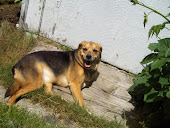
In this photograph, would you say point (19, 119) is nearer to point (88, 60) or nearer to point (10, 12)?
point (88, 60)

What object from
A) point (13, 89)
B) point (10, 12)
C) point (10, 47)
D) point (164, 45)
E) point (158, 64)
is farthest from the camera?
point (10, 12)

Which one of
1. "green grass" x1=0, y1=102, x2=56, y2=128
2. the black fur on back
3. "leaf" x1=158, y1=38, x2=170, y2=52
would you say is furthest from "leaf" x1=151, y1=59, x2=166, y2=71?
the black fur on back

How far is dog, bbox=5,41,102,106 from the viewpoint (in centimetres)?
Answer: 407

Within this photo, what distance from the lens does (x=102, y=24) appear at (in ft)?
17.7

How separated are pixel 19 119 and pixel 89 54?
6.55 ft

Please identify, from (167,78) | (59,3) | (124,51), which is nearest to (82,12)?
(59,3)

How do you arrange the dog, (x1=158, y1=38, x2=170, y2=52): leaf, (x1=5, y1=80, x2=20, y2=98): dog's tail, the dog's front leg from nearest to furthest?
(x1=158, y1=38, x2=170, y2=52): leaf → (x1=5, y1=80, x2=20, y2=98): dog's tail → the dog → the dog's front leg

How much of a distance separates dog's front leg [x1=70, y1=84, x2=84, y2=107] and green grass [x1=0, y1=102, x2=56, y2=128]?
1.03 metres

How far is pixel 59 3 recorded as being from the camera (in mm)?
5699

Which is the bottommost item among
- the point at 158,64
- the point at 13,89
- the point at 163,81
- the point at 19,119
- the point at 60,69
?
the point at 19,119

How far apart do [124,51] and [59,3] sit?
2.36 meters

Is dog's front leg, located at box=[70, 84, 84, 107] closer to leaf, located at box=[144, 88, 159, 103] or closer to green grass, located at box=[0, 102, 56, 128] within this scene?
green grass, located at box=[0, 102, 56, 128]

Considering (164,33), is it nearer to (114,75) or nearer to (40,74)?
(114,75)

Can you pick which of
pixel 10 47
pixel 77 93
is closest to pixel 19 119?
pixel 77 93
